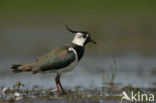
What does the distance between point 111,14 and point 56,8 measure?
261 cm

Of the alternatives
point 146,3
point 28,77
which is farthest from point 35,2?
point 28,77

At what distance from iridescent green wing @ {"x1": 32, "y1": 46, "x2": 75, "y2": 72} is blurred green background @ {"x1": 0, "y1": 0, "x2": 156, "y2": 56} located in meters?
5.79

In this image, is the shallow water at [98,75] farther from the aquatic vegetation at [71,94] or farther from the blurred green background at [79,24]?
the blurred green background at [79,24]

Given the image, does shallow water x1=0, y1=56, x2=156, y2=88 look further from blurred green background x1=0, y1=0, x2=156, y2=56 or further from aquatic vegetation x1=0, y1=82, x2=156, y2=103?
blurred green background x1=0, y1=0, x2=156, y2=56

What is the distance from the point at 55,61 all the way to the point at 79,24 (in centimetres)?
1096

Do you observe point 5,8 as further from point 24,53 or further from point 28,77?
point 28,77

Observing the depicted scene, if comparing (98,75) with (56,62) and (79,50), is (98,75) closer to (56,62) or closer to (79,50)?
(79,50)

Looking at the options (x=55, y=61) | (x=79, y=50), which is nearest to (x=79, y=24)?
(x=79, y=50)

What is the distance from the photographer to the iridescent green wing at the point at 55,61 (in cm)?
1030

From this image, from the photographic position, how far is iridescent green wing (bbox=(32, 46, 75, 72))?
10.3 m

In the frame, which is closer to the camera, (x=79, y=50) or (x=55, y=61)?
(x=55, y=61)

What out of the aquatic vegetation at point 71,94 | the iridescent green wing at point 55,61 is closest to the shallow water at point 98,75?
the aquatic vegetation at point 71,94

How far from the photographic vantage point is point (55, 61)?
10344mm

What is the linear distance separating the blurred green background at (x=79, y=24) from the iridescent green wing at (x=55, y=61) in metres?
5.79
